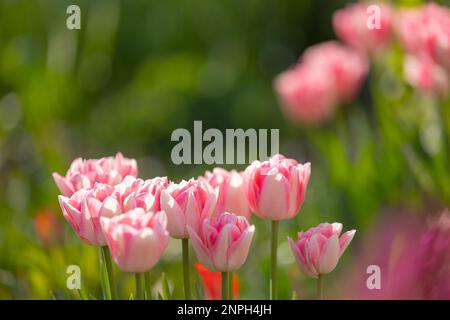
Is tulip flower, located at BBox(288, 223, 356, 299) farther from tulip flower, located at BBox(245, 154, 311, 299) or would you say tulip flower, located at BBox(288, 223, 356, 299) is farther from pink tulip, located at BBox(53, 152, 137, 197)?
pink tulip, located at BBox(53, 152, 137, 197)

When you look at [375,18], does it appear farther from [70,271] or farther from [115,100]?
[115,100]

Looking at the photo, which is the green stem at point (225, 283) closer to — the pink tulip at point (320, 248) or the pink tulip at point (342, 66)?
the pink tulip at point (320, 248)

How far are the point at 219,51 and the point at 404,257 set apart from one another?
1292 millimetres

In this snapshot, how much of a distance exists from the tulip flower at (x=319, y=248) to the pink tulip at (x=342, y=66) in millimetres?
671

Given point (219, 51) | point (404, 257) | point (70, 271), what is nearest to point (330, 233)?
point (404, 257)

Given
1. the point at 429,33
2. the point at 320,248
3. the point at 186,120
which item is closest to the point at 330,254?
the point at 320,248

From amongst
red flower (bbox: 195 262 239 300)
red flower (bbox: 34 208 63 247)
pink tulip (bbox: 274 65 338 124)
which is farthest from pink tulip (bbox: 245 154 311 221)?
pink tulip (bbox: 274 65 338 124)

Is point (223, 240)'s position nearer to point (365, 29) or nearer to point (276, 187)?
point (276, 187)

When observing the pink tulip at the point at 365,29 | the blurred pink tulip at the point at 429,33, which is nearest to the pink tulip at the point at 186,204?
the blurred pink tulip at the point at 429,33

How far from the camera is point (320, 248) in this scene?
2.29 feet

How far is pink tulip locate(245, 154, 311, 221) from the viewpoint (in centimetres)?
71

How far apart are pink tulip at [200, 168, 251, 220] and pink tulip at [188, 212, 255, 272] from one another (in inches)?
Answer: 1.4

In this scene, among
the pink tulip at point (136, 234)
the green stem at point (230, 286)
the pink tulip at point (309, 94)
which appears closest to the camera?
the pink tulip at point (136, 234)

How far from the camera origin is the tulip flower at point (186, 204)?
2.24 ft
